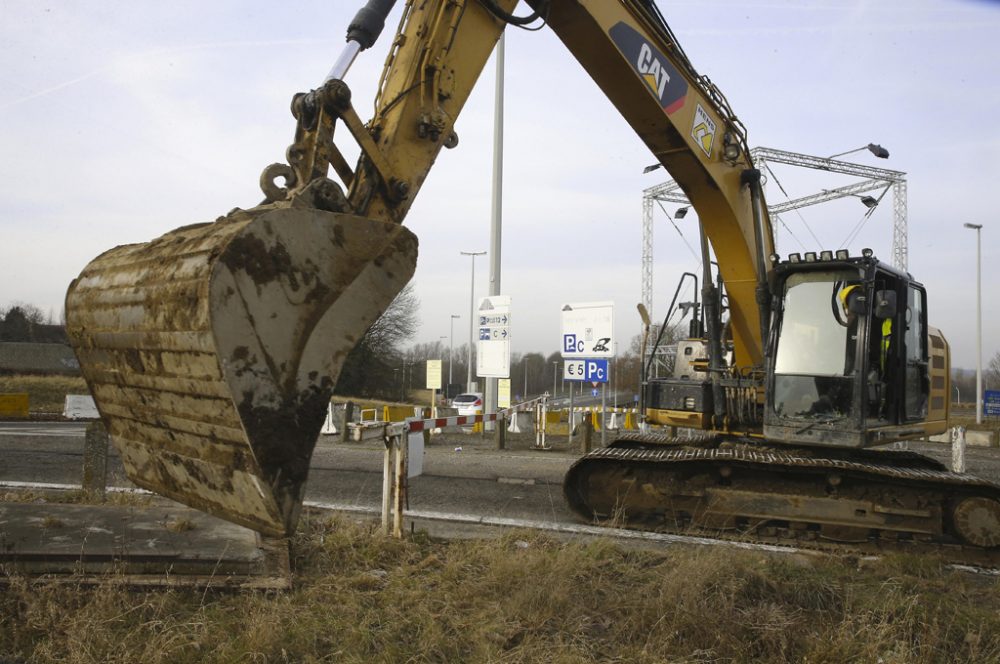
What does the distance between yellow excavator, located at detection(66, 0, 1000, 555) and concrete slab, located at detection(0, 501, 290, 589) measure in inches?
27.0

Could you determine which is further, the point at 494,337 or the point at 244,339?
the point at 494,337

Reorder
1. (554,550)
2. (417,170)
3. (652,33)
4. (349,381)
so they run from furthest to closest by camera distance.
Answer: (349,381) < (652,33) < (554,550) < (417,170)

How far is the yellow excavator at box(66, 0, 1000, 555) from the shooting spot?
3.13m

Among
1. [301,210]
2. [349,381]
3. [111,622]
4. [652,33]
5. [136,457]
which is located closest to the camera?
[301,210]

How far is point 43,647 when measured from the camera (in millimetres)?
3264

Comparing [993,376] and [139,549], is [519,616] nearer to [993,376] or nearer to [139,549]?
[139,549]

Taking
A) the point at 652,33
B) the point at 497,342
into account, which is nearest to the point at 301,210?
the point at 652,33

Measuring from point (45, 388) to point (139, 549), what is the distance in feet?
120

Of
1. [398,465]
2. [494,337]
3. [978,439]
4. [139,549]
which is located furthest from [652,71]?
[978,439]

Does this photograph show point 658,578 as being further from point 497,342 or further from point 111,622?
point 497,342

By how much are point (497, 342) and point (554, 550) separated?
36.9ft

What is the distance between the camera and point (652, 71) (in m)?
6.41

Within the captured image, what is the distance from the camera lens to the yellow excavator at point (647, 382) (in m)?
3.13

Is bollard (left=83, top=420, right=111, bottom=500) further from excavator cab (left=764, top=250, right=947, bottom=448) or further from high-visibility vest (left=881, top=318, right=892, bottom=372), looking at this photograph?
high-visibility vest (left=881, top=318, right=892, bottom=372)
